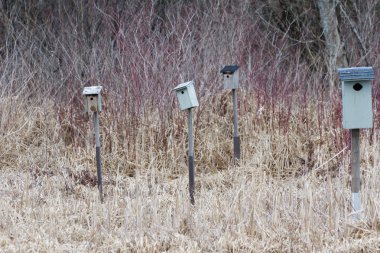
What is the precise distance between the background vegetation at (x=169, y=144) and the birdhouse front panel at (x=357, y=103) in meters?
0.52

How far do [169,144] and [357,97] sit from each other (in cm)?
246

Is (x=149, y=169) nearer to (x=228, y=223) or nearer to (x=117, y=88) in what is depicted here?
(x=117, y=88)

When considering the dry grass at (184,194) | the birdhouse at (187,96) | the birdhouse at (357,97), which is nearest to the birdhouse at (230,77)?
the dry grass at (184,194)

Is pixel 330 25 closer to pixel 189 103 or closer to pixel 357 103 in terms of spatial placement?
pixel 189 103

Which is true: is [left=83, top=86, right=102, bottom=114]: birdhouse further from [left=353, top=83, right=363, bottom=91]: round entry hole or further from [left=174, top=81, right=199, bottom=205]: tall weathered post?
[left=353, top=83, right=363, bottom=91]: round entry hole

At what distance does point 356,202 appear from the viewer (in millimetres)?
4641

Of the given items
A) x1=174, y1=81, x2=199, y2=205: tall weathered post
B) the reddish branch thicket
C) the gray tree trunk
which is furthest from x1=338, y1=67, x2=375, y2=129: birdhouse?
the gray tree trunk

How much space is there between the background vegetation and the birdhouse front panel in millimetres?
517

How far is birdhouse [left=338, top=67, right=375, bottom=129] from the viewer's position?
4570mm

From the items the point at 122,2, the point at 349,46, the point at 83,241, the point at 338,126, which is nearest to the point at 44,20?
the point at 122,2

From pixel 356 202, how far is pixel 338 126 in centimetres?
203

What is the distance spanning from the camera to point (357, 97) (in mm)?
4641

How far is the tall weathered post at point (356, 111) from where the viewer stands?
4.59m

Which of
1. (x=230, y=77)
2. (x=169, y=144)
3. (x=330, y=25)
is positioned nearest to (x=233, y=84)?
(x=230, y=77)
